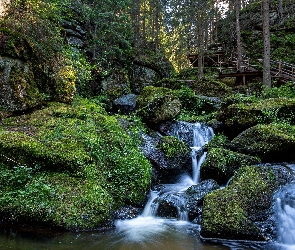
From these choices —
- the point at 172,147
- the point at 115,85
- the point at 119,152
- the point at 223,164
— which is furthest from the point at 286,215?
the point at 115,85

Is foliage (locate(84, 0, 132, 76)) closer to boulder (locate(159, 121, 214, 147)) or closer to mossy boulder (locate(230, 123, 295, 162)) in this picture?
boulder (locate(159, 121, 214, 147))

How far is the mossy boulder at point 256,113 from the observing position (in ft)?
37.8

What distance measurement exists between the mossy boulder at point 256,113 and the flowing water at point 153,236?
4509 millimetres

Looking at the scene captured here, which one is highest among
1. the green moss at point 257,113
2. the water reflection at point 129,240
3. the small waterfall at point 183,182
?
the green moss at point 257,113

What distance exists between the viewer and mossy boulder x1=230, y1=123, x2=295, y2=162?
907 centimetres

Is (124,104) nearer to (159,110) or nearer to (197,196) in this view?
(159,110)

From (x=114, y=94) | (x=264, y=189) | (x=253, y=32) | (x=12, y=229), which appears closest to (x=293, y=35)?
(x=253, y=32)

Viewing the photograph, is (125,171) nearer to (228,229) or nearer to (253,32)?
(228,229)

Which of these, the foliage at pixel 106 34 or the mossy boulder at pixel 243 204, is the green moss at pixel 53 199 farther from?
the foliage at pixel 106 34

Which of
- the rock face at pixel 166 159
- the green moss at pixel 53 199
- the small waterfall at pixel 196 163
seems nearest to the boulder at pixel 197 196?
the small waterfall at pixel 196 163

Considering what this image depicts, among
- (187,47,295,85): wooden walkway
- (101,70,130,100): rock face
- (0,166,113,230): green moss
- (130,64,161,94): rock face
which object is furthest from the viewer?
(130,64,161,94): rock face

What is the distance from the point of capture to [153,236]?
6375mm

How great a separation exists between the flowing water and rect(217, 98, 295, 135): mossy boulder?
4.51 metres

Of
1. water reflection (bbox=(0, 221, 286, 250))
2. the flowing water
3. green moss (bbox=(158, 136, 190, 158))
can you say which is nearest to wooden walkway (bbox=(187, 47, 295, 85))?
green moss (bbox=(158, 136, 190, 158))
